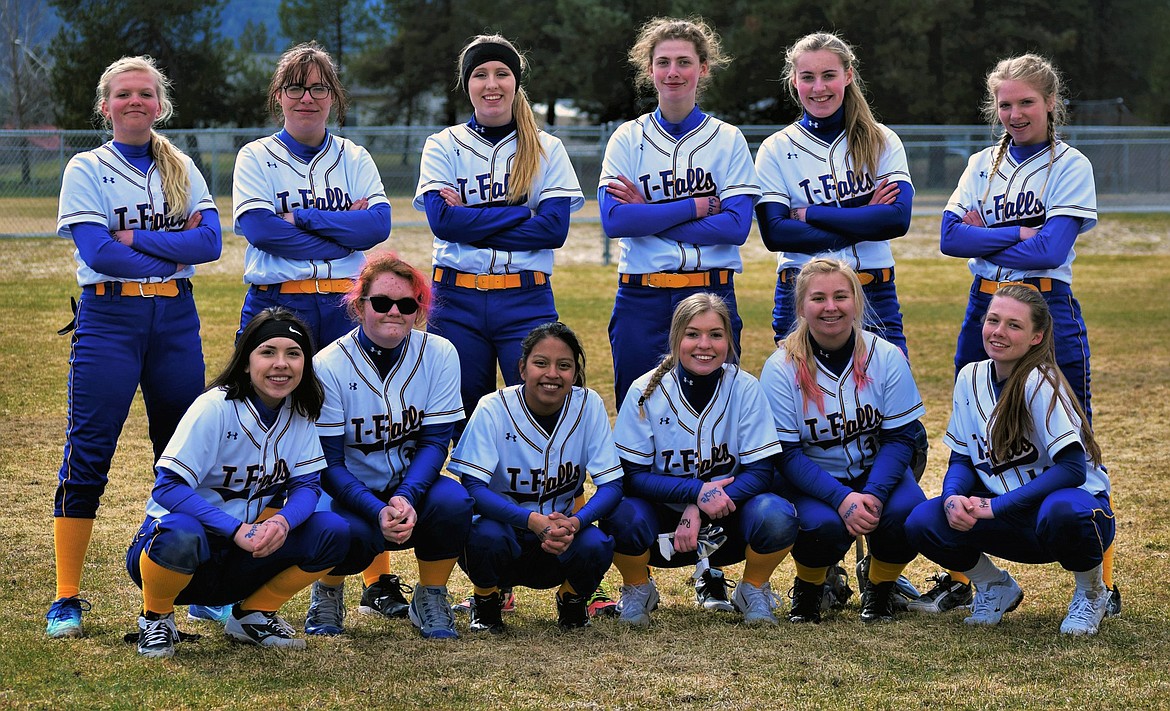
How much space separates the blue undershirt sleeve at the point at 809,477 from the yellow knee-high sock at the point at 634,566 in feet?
1.95

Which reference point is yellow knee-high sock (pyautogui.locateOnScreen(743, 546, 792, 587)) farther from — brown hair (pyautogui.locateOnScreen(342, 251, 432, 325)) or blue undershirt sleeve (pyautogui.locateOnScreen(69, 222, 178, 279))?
blue undershirt sleeve (pyautogui.locateOnScreen(69, 222, 178, 279))

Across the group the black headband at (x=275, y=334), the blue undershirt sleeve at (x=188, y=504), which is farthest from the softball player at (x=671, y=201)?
the blue undershirt sleeve at (x=188, y=504)

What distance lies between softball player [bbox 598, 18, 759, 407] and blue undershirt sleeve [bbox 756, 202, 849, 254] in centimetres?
9

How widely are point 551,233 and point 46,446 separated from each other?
3985 millimetres

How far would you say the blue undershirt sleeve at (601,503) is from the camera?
4207 mm

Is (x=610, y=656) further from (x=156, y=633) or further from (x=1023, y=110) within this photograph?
(x=1023, y=110)

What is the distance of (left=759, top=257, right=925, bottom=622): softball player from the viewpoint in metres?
4.36

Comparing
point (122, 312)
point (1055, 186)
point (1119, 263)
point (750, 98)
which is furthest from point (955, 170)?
point (122, 312)

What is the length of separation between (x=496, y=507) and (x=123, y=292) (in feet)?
5.03

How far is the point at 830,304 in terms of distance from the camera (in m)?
4.38

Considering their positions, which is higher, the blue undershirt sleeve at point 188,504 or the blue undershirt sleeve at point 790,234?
the blue undershirt sleeve at point 790,234

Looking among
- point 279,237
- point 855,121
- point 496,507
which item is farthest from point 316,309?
point 855,121

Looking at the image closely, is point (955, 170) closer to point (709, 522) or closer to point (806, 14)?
point (806, 14)

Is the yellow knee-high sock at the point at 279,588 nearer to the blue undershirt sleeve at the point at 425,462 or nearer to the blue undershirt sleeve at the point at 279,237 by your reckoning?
the blue undershirt sleeve at the point at 425,462
